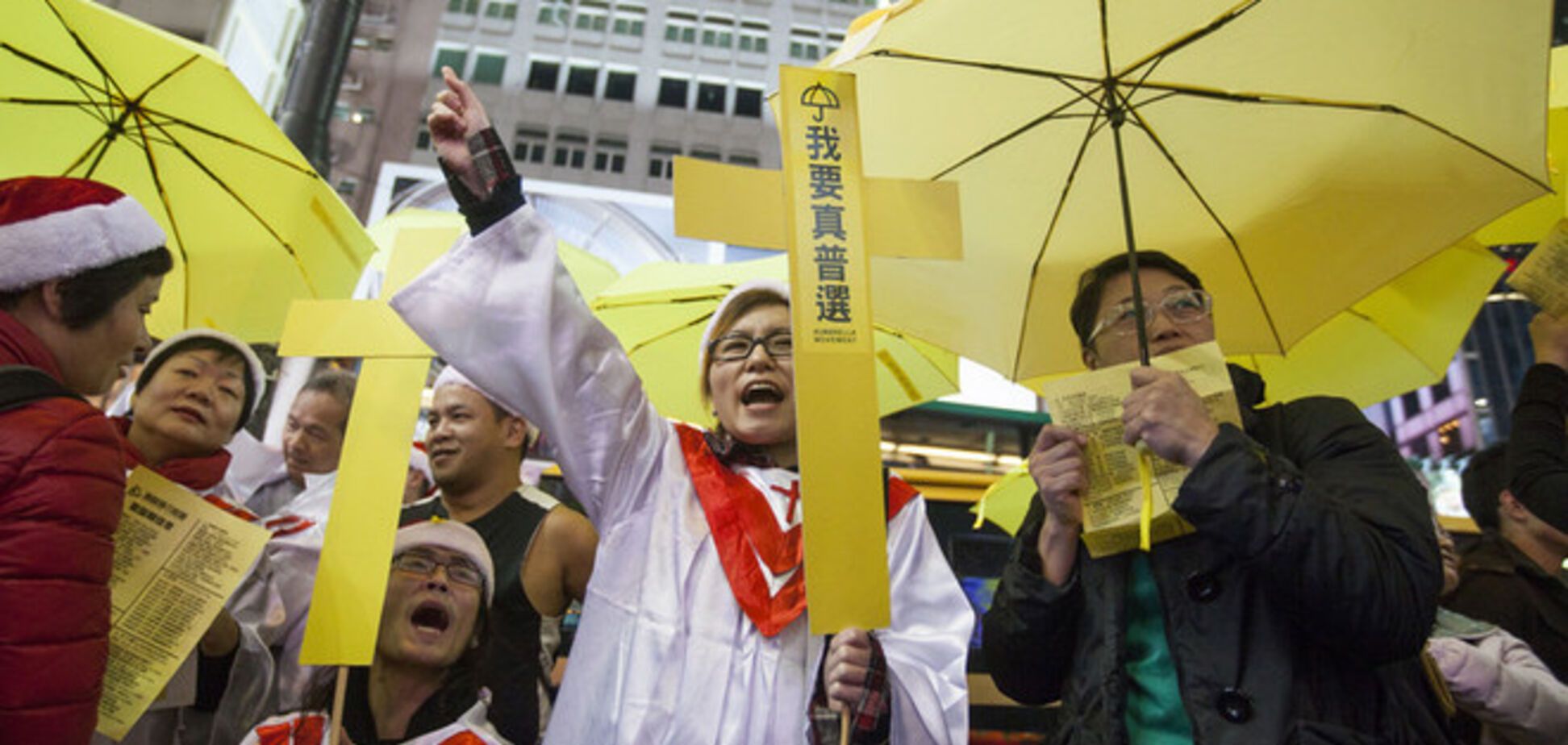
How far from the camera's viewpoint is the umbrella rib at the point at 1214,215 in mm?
2492

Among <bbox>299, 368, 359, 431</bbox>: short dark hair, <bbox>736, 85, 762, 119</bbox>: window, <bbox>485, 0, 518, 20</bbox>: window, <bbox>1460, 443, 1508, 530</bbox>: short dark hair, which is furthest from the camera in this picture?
<bbox>736, 85, 762, 119</bbox>: window

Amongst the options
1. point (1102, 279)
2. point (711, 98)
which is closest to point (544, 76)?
point (711, 98)

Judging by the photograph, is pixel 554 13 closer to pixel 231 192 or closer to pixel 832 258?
pixel 231 192

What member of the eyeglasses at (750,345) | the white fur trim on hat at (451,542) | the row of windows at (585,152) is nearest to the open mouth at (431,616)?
the white fur trim on hat at (451,542)

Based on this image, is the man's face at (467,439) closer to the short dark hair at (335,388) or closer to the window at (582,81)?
the short dark hair at (335,388)

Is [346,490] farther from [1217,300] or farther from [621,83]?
[621,83]

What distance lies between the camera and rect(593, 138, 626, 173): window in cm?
2439

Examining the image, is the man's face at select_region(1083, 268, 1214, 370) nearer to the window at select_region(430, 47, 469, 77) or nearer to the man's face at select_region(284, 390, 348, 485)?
the man's face at select_region(284, 390, 348, 485)

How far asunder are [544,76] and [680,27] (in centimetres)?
446

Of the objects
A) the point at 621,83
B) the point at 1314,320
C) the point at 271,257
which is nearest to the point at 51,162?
the point at 271,257

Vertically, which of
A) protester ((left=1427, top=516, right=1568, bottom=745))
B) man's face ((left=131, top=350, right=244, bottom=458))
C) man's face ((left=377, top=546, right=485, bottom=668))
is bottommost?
protester ((left=1427, top=516, right=1568, bottom=745))

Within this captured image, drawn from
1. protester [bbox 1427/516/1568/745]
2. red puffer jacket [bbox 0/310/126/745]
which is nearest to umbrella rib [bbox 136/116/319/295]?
red puffer jacket [bbox 0/310/126/745]

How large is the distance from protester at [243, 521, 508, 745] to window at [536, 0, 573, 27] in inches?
1008

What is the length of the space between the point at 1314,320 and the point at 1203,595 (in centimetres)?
131
